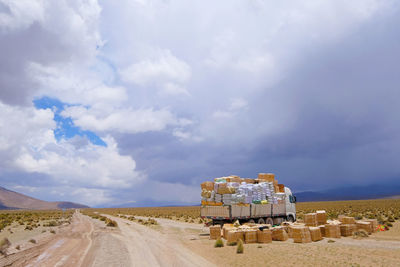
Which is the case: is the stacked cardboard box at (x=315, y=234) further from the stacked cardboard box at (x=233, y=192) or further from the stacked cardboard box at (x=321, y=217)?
the stacked cardboard box at (x=233, y=192)

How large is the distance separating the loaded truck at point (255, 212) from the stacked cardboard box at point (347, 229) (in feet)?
18.4

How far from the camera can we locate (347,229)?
20.6m

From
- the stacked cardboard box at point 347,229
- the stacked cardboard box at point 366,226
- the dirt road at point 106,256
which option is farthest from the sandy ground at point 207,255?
the stacked cardboard box at point 366,226

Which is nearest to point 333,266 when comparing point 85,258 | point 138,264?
point 138,264

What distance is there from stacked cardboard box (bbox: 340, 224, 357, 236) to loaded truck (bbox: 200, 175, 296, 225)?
5601 mm

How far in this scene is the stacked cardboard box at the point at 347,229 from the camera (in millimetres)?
20578

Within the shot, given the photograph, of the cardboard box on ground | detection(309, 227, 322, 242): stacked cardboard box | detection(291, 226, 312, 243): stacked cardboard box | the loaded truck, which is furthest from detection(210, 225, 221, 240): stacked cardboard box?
detection(309, 227, 322, 242): stacked cardboard box

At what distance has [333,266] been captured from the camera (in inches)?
465

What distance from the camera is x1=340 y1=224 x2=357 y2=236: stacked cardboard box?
2058cm

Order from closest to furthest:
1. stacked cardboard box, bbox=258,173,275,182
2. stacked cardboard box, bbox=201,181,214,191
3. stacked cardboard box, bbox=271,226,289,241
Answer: stacked cardboard box, bbox=271,226,289,241 < stacked cardboard box, bbox=201,181,214,191 < stacked cardboard box, bbox=258,173,275,182

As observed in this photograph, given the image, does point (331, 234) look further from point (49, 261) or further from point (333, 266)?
point (49, 261)

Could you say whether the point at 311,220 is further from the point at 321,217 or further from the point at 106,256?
the point at 106,256

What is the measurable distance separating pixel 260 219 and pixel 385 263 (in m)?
12.1

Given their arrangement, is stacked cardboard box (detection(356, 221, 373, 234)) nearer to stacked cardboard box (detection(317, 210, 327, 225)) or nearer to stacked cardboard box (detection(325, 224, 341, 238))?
stacked cardboard box (detection(317, 210, 327, 225))
